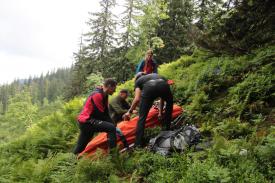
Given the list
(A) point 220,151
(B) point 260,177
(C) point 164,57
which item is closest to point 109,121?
(A) point 220,151

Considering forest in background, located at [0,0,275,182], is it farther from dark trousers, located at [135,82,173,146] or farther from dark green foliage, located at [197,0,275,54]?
dark trousers, located at [135,82,173,146]

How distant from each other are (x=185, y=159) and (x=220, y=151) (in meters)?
0.80

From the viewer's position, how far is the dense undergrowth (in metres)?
5.94

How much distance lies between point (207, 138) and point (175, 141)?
0.75 metres

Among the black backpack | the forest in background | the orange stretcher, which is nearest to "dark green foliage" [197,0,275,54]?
the forest in background

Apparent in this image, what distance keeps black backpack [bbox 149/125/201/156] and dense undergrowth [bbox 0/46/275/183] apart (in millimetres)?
249

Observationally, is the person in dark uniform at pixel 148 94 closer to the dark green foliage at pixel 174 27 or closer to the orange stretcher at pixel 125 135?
the orange stretcher at pixel 125 135

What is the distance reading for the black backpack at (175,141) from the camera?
7.34 meters

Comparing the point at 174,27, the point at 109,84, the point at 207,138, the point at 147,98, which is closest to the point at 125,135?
the point at 147,98

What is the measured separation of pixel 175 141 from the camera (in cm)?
746

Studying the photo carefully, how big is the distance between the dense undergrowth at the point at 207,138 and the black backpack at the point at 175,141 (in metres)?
0.25

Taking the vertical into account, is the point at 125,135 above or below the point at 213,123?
below

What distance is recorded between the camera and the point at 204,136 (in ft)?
26.0

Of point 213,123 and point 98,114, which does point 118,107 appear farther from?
point 213,123
